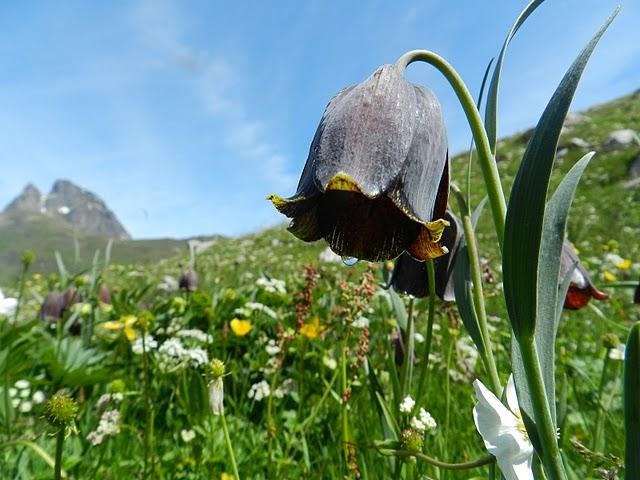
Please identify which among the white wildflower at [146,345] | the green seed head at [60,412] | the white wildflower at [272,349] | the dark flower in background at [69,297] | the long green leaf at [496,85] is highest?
the long green leaf at [496,85]

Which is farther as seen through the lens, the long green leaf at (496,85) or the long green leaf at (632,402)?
the long green leaf at (496,85)

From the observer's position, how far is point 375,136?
0.88m

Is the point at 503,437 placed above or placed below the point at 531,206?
below

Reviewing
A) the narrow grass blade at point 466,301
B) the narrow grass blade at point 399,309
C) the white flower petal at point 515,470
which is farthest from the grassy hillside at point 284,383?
the narrow grass blade at point 466,301

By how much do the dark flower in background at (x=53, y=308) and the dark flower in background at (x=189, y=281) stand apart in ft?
3.37

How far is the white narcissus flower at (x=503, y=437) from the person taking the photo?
0.90 meters

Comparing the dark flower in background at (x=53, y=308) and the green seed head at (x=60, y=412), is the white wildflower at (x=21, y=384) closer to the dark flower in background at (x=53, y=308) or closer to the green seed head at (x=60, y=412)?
the dark flower in background at (x=53, y=308)

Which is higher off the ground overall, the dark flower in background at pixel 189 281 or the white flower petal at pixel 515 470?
the dark flower in background at pixel 189 281

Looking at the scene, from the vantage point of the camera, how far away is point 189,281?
4441 mm

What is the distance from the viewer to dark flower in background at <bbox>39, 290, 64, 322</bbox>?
3486mm

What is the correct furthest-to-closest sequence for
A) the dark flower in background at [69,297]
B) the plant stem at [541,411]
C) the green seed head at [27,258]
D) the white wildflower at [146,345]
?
the dark flower in background at [69,297] → the green seed head at [27,258] → the white wildflower at [146,345] → the plant stem at [541,411]

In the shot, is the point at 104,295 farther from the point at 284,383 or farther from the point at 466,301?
the point at 466,301

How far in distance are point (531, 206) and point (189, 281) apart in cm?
396

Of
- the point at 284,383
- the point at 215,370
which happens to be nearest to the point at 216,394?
the point at 215,370
